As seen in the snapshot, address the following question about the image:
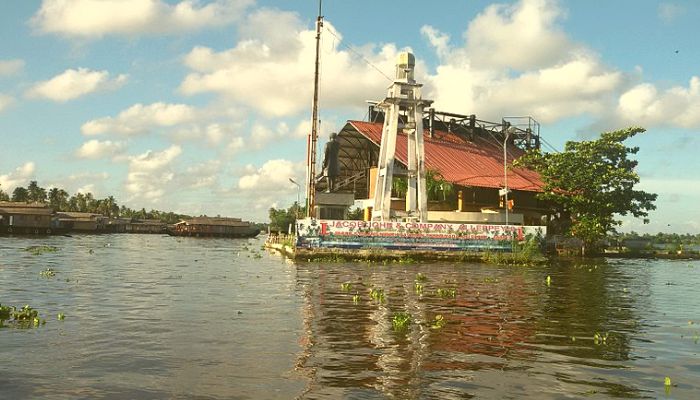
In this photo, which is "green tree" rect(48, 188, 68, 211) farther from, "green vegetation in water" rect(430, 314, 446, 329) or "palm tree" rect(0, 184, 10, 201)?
"green vegetation in water" rect(430, 314, 446, 329)

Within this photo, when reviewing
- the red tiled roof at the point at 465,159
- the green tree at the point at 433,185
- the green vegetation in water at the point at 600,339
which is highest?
the red tiled roof at the point at 465,159

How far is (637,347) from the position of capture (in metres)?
13.0

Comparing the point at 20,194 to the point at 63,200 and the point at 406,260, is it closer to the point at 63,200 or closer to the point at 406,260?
the point at 63,200

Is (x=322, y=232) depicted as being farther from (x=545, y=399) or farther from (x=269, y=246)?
(x=545, y=399)

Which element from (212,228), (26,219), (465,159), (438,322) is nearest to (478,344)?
(438,322)

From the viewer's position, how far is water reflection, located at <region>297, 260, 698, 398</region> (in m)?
9.44

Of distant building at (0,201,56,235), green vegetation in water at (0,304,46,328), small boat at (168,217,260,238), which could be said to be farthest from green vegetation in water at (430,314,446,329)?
small boat at (168,217,260,238)

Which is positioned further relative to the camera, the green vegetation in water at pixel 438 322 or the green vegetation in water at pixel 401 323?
the green vegetation in water at pixel 438 322

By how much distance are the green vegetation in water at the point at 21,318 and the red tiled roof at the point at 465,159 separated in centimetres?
4586

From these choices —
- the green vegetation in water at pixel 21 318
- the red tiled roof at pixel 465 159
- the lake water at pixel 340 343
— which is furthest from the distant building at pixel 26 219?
the green vegetation in water at pixel 21 318

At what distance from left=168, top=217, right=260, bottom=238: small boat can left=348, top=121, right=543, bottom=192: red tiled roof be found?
272ft

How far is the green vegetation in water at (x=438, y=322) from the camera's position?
1474 cm

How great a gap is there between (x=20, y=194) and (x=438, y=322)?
18922 cm

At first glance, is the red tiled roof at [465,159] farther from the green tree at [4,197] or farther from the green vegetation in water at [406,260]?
the green tree at [4,197]
